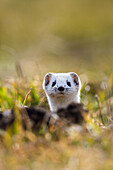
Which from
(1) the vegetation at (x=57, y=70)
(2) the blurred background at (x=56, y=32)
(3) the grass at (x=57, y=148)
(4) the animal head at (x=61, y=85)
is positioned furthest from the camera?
(2) the blurred background at (x=56, y=32)

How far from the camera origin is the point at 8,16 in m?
17.4

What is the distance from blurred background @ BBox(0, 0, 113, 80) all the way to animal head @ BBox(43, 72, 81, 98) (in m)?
5.55

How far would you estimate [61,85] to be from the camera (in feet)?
15.7

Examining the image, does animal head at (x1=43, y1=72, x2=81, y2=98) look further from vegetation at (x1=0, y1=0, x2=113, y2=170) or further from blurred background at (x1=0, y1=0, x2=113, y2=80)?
blurred background at (x1=0, y1=0, x2=113, y2=80)

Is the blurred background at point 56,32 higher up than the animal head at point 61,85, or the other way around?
the blurred background at point 56,32

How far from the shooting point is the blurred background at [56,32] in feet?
40.5

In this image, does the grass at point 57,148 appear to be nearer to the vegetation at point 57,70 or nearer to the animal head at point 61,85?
the vegetation at point 57,70

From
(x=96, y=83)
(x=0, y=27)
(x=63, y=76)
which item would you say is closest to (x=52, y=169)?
(x=63, y=76)

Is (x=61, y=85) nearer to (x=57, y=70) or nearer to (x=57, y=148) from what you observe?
(x=57, y=148)

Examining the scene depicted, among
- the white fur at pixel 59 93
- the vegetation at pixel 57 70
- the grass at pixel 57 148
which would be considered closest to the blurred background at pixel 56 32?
the vegetation at pixel 57 70

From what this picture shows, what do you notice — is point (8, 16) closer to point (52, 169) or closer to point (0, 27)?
point (0, 27)

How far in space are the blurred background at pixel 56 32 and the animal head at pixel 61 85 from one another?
18.2ft

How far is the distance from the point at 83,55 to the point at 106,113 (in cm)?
794

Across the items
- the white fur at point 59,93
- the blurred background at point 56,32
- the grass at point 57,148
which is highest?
the blurred background at point 56,32
